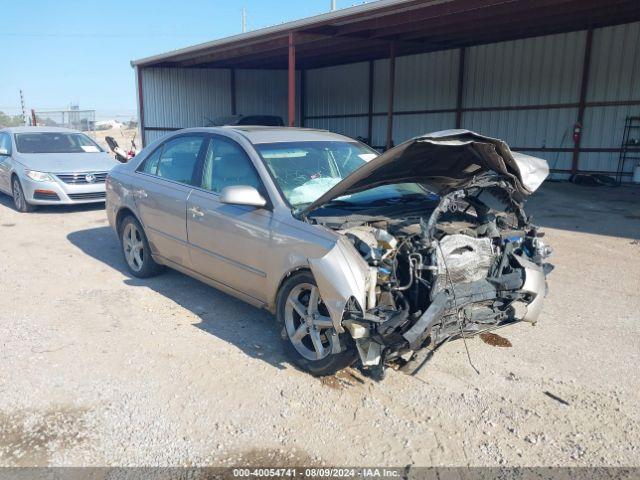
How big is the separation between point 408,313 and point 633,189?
40.8 feet

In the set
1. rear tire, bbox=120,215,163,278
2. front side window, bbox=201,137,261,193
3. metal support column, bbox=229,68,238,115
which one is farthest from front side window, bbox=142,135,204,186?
metal support column, bbox=229,68,238,115

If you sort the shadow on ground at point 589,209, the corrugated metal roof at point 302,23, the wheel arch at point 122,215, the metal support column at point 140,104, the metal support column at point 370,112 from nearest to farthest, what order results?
the wheel arch at point 122,215, the shadow on ground at point 589,209, the corrugated metal roof at point 302,23, the metal support column at point 140,104, the metal support column at point 370,112

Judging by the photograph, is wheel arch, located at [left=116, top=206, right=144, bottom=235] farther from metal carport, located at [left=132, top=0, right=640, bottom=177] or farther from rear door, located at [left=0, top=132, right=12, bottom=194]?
metal carport, located at [left=132, top=0, right=640, bottom=177]

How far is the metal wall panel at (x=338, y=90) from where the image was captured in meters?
21.1

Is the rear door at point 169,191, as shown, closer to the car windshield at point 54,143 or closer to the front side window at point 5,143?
the car windshield at point 54,143

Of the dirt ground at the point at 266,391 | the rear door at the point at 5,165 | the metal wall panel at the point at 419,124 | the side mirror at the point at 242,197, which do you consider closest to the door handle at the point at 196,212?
the side mirror at the point at 242,197

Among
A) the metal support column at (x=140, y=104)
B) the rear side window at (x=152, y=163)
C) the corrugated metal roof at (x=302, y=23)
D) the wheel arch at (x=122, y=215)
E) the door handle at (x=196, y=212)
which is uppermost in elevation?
the corrugated metal roof at (x=302, y=23)

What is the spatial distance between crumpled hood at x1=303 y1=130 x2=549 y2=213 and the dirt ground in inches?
49.6

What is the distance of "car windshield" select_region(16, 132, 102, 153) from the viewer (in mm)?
10359

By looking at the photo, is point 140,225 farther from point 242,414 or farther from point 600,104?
point 600,104

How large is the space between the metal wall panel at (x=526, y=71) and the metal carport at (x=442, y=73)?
0.03 meters

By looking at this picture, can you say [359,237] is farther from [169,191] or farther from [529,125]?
[529,125]

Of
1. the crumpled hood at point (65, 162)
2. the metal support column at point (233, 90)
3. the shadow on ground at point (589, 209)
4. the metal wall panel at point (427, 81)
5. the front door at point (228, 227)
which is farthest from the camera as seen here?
the metal support column at point (233, 90)

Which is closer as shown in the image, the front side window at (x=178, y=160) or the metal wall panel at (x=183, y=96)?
the front side window at (x=178, y=160)
